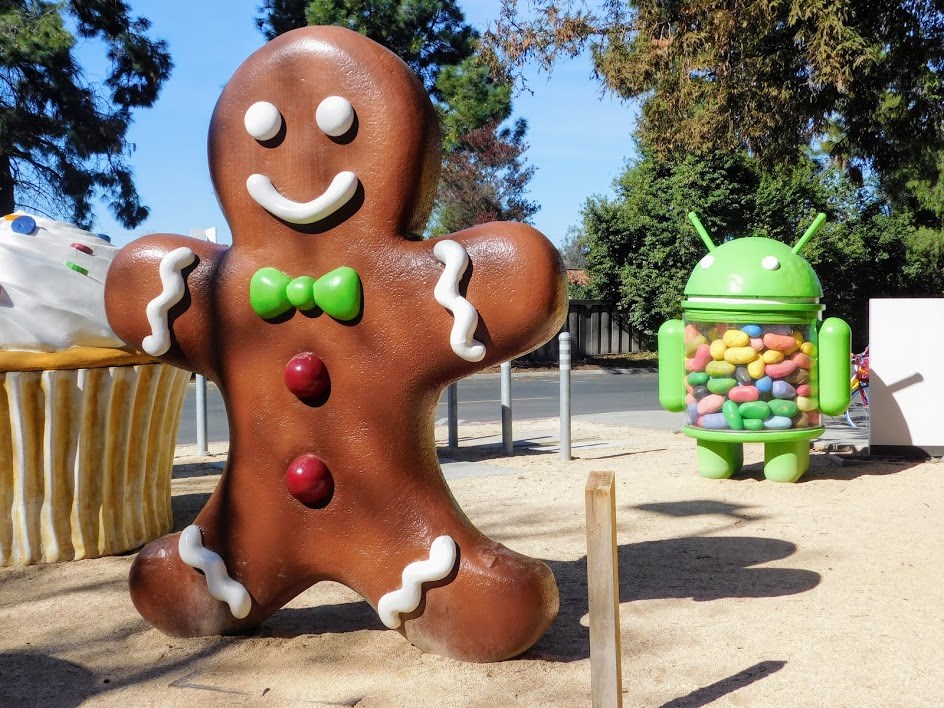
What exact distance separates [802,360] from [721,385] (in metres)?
0.60

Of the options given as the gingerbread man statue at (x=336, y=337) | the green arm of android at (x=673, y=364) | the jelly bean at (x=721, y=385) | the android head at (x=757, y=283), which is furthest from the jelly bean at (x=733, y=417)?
the gingerbread man statue at (x=336, y=337)

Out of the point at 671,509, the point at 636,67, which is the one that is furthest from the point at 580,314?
the point at 671,509

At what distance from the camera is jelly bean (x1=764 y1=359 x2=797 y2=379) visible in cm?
662

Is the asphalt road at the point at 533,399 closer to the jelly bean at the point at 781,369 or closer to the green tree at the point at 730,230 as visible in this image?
the green tree at the point at 730,230

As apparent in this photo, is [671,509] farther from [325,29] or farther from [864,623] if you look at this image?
[325,29]

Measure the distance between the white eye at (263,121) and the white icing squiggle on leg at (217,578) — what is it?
1.50 meters

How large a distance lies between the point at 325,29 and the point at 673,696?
261cm

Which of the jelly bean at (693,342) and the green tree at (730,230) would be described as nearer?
the jelly bean at (693,342)

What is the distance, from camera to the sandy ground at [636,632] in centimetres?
297

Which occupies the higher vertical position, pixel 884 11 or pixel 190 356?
pixel 884 11

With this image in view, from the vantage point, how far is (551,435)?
10.0 metres

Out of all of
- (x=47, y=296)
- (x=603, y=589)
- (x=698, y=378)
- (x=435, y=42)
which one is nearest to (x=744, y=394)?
(x=698, y=378)

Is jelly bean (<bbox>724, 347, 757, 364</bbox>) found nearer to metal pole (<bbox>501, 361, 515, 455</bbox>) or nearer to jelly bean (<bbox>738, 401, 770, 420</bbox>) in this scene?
jelly bean (<bbox>738, 401, 770, 420</bbox>)

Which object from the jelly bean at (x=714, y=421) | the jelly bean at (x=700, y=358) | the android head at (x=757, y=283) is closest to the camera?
the android head at (x=757, y=283)
